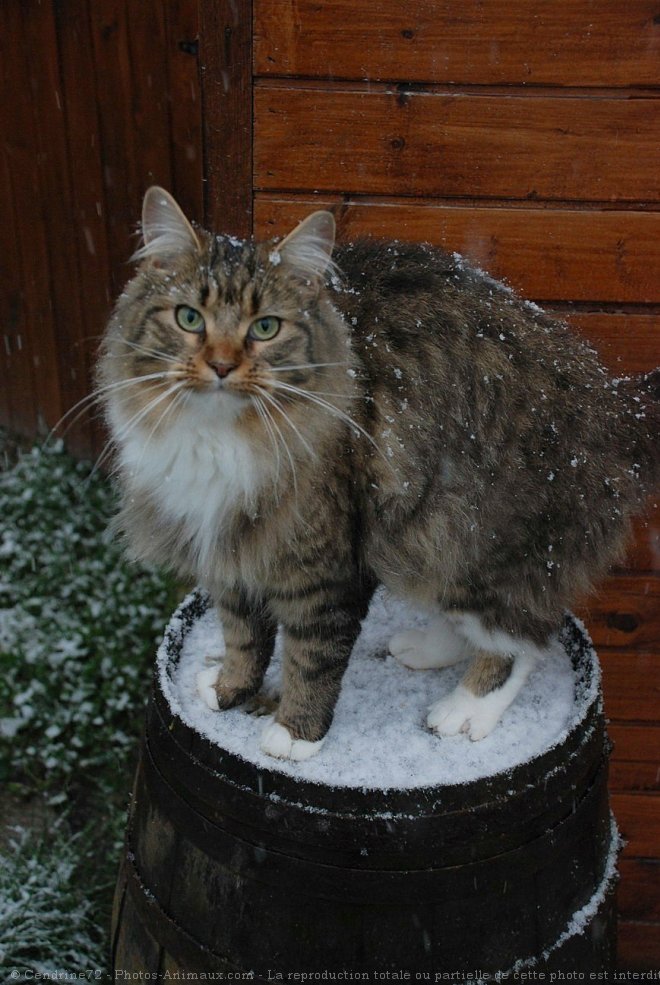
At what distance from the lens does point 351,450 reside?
1.44 m

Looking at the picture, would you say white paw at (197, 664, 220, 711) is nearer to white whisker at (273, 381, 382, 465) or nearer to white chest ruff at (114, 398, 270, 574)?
white chest ruff at (114, 398, 270, 574)

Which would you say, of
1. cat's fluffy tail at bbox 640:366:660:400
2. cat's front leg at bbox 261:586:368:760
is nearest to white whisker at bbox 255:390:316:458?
cat's front leg at bbox 261:586:368:760

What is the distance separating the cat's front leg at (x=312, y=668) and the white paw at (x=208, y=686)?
0.13 m

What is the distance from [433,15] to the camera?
6.11 ft

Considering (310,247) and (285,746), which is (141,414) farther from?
(285,746)

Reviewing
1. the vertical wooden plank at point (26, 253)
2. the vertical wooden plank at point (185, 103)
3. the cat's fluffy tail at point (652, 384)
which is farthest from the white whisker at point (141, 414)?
the vertical wooden plank at point (26, 253)

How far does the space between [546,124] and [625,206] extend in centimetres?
26

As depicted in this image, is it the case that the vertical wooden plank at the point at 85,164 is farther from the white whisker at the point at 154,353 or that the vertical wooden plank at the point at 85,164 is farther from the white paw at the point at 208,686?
the white whisker at the point at 154,353

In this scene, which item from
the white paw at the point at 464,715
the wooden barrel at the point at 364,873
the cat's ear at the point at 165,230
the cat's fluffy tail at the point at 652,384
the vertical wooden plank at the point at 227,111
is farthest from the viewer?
the vertical wooden plank at the point at 227,111

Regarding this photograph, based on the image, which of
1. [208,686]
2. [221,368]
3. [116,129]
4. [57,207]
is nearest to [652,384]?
[221,368]

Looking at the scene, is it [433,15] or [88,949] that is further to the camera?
[88,949]

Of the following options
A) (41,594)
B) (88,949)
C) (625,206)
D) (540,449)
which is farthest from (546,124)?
(41,594)

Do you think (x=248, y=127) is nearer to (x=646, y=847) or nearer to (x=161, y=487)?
(x=161, y=487)

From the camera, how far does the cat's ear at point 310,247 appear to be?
4.50 ft
